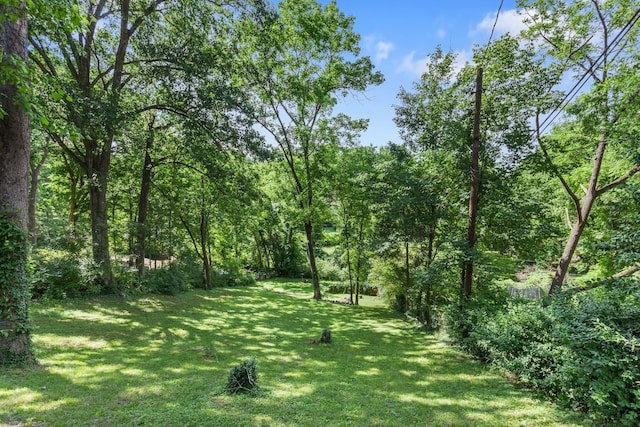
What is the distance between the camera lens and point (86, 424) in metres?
3.13

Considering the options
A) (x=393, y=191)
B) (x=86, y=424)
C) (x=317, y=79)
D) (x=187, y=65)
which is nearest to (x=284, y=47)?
(x=317, y=79)

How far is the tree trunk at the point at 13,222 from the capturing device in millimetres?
4332

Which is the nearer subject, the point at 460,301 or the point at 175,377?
the point at 175,377

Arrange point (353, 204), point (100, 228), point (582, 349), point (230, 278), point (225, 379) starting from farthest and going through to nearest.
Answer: point (230, 278)
point (353, 204)
point (100, 228)
point (225, 379)
point (582, 349)

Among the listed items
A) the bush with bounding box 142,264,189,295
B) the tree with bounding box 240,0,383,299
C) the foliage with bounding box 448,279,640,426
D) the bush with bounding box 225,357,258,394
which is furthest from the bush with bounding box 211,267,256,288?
the foliage with bounding box 448,279,640,426

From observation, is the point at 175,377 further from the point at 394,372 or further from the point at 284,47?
the point at 284,47

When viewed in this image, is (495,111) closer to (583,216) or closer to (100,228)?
(583,216)

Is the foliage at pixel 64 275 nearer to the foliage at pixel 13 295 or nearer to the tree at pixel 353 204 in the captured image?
the foliage at pixel 13 295

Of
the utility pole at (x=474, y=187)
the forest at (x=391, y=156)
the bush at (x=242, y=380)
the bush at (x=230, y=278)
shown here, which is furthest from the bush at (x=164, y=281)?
the utility pole at (x=474, y=187)

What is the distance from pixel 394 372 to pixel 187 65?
947cm

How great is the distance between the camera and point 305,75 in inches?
575

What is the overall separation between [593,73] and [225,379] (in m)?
11.4

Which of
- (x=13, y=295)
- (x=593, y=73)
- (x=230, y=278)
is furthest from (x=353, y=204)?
(x=13, y=295)

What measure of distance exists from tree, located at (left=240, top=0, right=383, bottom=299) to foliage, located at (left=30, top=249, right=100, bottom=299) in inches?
345
